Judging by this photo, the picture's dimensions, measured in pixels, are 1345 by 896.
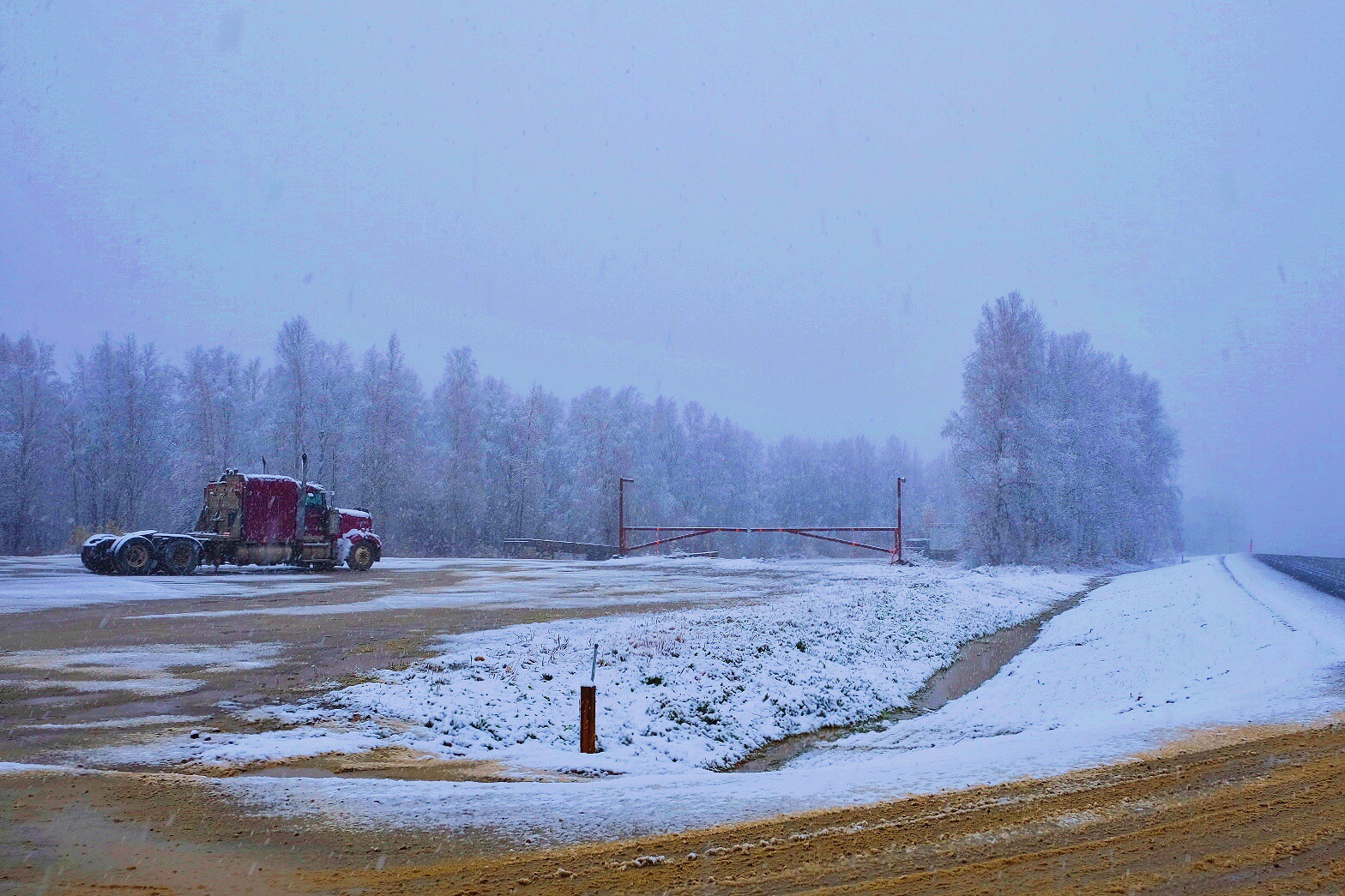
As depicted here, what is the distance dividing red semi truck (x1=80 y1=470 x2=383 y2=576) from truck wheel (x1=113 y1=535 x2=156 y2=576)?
26 mm

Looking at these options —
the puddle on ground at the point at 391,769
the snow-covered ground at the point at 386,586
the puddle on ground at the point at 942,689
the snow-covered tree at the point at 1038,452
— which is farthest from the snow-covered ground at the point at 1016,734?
the snow-covered tree at the point at 1038,452

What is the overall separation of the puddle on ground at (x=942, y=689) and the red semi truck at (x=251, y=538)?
2573 cm

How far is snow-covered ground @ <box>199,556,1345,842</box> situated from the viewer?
6.23 metres

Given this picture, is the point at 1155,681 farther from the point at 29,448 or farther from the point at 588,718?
the point at 29,448

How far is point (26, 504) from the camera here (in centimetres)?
5597

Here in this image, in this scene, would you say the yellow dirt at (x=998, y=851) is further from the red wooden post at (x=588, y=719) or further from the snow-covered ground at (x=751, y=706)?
the red wooden post at (x=588, y=719)

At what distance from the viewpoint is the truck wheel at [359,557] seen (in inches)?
1399

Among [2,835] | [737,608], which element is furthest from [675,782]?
[737,608]

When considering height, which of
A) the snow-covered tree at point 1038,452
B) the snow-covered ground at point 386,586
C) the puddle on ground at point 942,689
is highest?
the snow-covered tree at point 1038,452

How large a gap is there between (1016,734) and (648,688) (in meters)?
4.80

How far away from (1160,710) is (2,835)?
37.6 feet

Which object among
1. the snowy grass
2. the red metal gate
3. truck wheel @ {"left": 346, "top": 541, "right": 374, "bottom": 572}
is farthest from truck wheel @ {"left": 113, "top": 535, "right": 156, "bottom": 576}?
the red metal gate

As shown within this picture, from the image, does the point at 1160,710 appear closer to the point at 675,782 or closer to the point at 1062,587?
the point at 675,782

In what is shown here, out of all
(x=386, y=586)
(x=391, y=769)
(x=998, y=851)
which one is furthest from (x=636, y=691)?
(x=386, y=586)
